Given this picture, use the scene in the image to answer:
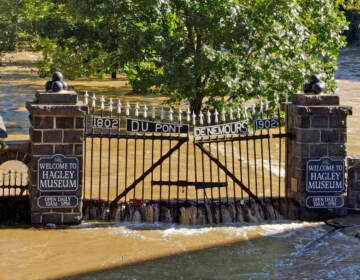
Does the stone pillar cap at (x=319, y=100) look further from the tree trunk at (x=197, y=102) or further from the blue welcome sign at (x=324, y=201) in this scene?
the tree trunk at (x=197, y=102)

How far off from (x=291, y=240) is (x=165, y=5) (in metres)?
10.1

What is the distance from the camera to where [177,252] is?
33.0ft

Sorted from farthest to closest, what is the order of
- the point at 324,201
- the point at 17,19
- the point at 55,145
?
the point at 17,19 → the point at 324,201 → the point at 55,145

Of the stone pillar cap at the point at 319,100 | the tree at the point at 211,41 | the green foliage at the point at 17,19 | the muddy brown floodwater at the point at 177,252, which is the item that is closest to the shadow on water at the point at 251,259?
the muddy brown floodwater at the point at 177,252

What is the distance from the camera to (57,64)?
21266mm

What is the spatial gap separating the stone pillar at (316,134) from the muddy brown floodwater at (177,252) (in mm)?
540

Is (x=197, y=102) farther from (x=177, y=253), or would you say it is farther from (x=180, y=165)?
(x=177, y=253)

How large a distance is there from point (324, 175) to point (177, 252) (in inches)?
116

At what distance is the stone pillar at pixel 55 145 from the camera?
10.7 m

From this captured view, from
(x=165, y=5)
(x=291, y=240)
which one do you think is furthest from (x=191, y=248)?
(x=165, y=5)

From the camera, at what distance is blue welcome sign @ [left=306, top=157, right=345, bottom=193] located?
11.4 metres

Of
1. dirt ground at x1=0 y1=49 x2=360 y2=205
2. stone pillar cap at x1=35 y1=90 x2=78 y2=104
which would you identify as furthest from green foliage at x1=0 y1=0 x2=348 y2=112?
stone pillar cap at x1=35 y1=90 x2=78 y2=104

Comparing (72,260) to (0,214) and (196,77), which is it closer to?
(0,214)

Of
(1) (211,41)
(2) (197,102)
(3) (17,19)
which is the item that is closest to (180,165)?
(2) (197,102)
